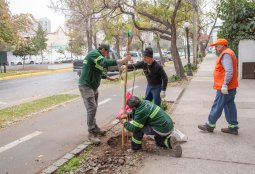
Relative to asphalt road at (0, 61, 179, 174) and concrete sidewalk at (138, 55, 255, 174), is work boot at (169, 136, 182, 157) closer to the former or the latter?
concrete sidewalk at (138, 55, 255, 174)

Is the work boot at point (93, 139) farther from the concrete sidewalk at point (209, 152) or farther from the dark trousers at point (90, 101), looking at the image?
the concrete sidewalk at point (209, 152)

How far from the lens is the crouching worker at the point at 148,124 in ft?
17.5

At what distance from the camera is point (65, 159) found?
5375mm

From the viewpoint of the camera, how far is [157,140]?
5.70m

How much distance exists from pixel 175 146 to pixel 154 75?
6.22ft

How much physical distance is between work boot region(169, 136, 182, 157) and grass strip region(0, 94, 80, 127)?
4504 mm

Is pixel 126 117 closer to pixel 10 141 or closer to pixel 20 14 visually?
pixel 10 141

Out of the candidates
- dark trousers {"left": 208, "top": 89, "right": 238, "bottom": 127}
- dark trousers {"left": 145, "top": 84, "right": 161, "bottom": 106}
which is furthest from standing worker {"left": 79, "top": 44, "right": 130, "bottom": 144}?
dark trousers {"left": 208, "top": 89, "right": 238, "bottom": 127}

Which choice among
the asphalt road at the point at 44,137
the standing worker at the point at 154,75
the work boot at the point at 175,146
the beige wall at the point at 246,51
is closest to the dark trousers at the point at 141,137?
the work boot at the point at 175,146

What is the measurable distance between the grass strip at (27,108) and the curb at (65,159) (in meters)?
3.08

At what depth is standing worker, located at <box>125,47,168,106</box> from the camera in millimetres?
6742

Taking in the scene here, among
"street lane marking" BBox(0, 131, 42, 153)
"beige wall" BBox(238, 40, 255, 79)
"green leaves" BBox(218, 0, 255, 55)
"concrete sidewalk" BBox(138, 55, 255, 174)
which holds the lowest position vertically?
"street lane marking" BBox(0, 131, 42, 153)

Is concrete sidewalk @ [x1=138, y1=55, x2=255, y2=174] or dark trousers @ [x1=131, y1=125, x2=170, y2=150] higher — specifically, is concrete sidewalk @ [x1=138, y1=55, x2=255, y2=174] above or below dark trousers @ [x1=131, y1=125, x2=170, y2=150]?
below

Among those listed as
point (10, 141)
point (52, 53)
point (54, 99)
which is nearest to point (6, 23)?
point (54, 99)
